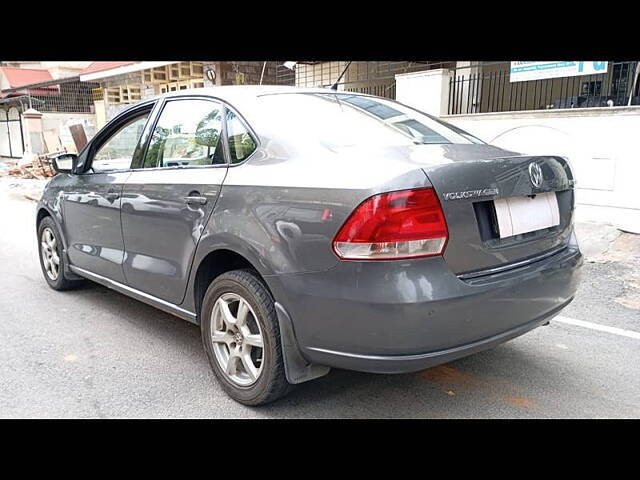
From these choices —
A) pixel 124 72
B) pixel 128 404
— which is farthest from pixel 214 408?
pixel 124 72

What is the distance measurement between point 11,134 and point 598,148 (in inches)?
1059

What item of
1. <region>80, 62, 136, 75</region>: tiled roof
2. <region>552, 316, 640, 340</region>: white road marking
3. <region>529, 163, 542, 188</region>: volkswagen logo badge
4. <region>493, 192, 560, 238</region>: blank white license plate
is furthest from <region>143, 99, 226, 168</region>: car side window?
<region>80, 62, 136, 75</region>: tiled roof

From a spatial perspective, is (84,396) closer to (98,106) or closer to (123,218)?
(123,218)

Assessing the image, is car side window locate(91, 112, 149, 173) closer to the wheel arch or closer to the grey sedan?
the grey sedan

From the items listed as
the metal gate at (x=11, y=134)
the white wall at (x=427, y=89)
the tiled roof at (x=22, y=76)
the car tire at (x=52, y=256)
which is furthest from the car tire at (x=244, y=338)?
the tiled roof at (x=22, y=76)

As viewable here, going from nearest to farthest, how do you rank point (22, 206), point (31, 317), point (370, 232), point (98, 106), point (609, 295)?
point (370, 232)
point (31, 317)
point (609, 295)
point (22, 206)
point (98, 106)

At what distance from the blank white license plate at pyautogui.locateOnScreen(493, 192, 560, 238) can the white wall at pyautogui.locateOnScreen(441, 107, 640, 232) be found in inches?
200

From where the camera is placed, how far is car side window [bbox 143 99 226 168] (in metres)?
3.25

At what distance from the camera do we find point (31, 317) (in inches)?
175

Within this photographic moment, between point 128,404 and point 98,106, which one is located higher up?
point 98,106

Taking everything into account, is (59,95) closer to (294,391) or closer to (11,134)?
(11,134)

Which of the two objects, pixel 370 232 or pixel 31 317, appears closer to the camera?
pixel 370 232

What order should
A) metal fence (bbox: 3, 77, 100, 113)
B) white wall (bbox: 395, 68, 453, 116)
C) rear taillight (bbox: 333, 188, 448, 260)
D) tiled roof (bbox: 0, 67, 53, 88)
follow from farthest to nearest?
1. tiled roof (bbox: 0, 67, 53, 88)
2. metal fence (bbox: 3, 77, 100, 113)
3. white wall (bbox: 395, 68, 453, 116)
4. rear taillight (bbox: 333, 188, 448, 260)

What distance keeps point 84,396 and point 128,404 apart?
30cm
